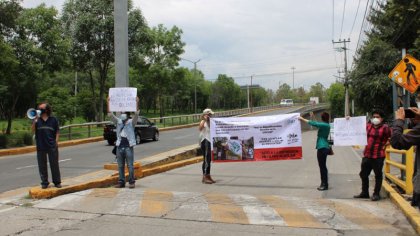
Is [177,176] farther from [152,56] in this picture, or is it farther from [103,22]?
[152,56]

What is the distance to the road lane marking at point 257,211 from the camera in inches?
293

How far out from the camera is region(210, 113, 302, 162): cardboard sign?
11094mm

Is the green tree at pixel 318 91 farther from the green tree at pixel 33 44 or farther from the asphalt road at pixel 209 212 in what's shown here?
the asphalt road at pixel 209 212

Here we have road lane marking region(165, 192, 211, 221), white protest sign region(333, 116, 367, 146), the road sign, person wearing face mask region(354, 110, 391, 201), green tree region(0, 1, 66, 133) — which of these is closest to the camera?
road lane marking region(165, 192, 211, 221)

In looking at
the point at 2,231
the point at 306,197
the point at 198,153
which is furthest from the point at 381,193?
the point at 198,153

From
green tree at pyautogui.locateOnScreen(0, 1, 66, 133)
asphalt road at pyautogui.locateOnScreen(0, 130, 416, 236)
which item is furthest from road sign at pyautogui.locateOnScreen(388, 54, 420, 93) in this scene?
green tree at pyautogui.locateOnScreen(0, 1, 66, 133)

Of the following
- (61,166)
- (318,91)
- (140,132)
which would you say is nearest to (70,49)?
(140,132)

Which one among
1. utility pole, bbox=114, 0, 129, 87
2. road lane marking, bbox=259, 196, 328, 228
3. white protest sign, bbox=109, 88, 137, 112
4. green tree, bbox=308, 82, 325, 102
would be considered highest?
green tree, bbox=308, 82, 325, 102

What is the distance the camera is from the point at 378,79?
3756 cm

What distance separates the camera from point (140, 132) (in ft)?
83.1

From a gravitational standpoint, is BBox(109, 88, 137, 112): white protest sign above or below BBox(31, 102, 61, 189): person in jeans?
above

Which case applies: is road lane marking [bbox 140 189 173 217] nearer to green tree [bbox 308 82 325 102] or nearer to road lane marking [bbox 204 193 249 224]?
road lane marking [bbox 204 193 249 224]

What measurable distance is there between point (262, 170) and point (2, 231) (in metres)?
9.65

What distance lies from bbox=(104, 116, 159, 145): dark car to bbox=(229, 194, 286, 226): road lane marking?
15.5 meters
